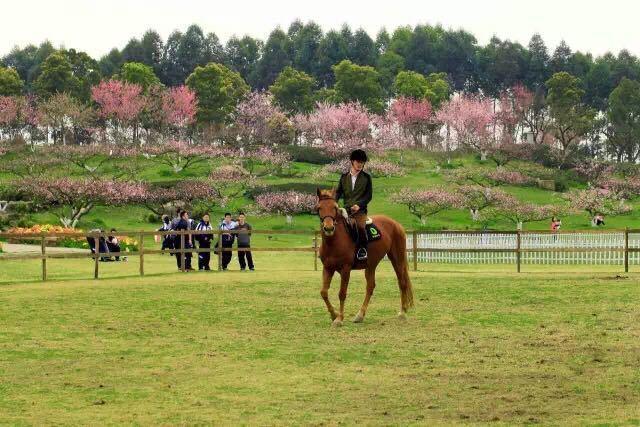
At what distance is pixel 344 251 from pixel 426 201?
55.2m

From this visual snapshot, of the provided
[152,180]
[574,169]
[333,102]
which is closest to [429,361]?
[152,180]

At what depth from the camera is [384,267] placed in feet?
113

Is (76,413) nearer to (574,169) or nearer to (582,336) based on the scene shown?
(582,336)

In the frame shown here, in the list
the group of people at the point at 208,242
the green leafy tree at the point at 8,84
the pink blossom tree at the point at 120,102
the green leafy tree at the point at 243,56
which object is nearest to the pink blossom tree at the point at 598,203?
the group of people at the point at 208,242

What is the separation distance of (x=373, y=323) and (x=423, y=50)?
15874cm

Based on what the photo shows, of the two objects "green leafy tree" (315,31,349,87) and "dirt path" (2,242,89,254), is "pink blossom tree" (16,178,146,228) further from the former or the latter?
"green leafy tree" (315,31,349,87)

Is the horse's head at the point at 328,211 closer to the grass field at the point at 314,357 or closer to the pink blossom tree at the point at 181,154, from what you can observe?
the grass field at the point at 314,357

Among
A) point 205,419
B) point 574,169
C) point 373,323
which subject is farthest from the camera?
point 574,169

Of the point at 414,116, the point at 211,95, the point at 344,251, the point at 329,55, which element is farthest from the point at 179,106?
the point at 344,251

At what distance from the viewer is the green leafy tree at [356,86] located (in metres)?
125

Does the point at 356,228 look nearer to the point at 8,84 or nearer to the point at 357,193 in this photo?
the point at 357,193

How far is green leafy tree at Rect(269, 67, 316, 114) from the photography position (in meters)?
126

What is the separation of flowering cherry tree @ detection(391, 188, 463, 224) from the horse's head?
2111 inches

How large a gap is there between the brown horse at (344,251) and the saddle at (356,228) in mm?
64
